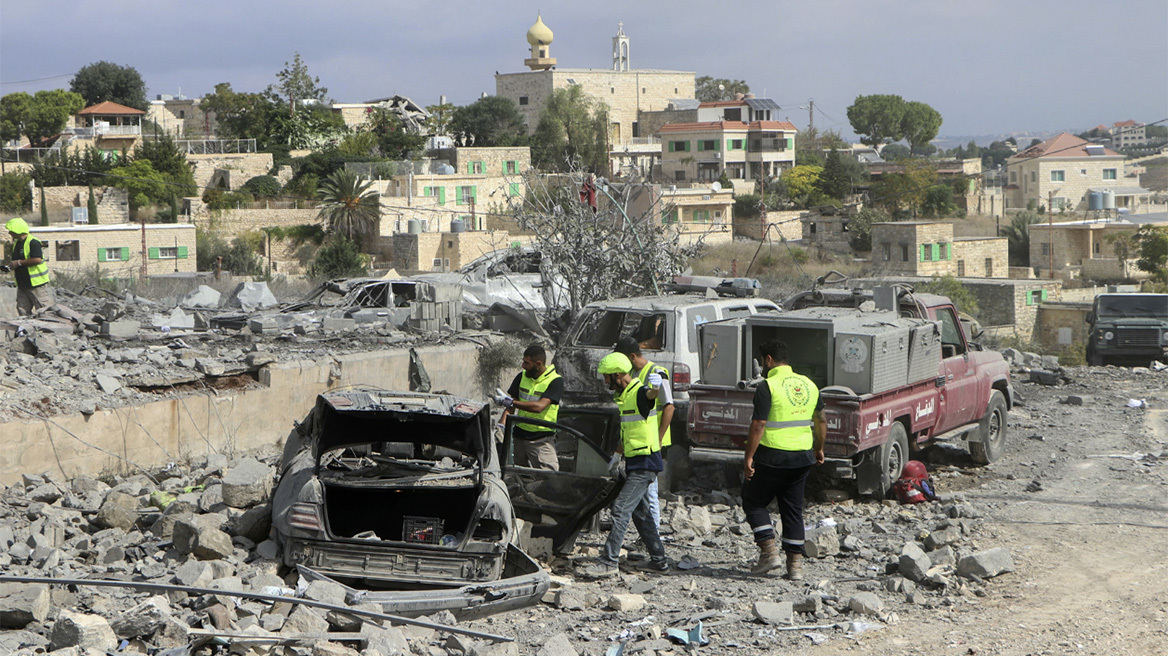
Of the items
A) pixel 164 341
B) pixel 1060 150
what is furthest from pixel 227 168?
pixel 1060 150

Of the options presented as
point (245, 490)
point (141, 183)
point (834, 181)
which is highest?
point (834, 181)

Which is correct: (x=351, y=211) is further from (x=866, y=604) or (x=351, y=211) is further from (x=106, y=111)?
(x=866, y=604)

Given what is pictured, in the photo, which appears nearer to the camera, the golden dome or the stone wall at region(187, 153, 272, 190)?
the stone wall at region(187, 153, 272, 190)

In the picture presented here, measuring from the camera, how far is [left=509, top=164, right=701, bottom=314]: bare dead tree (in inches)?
698

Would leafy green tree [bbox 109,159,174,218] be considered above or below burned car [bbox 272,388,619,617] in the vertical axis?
above

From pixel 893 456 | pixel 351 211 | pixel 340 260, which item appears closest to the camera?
pixel 893 456

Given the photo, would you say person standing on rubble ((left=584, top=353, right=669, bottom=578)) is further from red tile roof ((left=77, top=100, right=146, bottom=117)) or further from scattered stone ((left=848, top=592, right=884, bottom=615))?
red tile roof ((left=77, top=100, right=146, bottom=117))

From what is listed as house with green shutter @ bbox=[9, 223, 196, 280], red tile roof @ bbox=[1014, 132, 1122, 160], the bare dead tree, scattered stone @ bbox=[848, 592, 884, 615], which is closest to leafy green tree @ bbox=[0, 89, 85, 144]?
house with green shutter @ bbox=[9, 223, 196, 280]

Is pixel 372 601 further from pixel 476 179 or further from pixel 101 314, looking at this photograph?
pixel 476 179

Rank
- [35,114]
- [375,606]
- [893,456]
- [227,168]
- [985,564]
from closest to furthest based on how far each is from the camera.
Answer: [375,606] < [985,564] < [893,456] < [227,168] < [35,114]

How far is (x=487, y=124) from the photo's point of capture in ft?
317

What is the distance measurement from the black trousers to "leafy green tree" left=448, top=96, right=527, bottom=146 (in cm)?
8535

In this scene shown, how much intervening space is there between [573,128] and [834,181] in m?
27.8

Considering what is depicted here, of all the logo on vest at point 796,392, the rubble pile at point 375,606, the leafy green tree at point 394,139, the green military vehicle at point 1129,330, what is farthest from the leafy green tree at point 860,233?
the logo on vest at point 796,392
